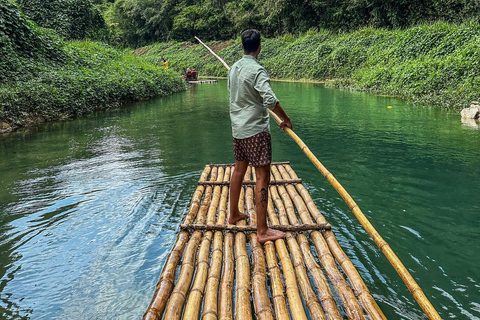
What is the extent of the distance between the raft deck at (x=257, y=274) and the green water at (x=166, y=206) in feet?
0.88

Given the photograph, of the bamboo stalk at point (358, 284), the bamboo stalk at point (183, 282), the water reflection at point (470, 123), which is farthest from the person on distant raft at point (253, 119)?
the water reflection at point (470, 123)

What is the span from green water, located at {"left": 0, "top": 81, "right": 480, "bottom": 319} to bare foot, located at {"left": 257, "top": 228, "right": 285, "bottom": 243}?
1.98 ft

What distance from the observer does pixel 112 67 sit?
42.8 feet

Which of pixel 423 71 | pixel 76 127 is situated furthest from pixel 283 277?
pixel 423 71

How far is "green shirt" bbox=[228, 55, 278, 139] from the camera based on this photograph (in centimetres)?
245

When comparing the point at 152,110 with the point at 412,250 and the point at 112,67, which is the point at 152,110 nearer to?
the point at 112,67

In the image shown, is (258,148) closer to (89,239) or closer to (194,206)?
(194,206)

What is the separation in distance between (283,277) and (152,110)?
9389 mm

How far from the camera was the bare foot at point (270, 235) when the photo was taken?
2.62m

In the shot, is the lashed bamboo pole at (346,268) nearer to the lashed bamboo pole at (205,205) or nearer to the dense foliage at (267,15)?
the lashed bamboo pole at (205,205)

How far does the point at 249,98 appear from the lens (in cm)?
257

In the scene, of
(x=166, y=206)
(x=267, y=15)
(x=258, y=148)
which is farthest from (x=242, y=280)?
(x=267, y=15)

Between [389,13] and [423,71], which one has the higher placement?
[389,13]

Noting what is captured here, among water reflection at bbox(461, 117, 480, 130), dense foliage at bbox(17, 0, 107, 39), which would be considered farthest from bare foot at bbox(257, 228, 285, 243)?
dense foliage at bbox(17, 0, 107, 39)
